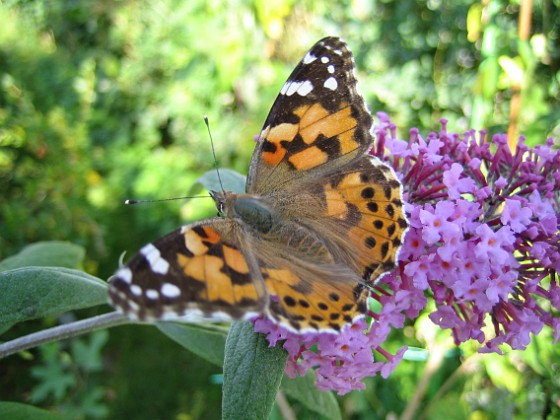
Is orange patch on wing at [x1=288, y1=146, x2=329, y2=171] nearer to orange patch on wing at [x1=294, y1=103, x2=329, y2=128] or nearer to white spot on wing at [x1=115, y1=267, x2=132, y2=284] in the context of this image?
orange patch on wing at [x1=294, y1=103, x2=329, y2=128]

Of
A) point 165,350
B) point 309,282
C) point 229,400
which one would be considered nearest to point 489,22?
point 309,282

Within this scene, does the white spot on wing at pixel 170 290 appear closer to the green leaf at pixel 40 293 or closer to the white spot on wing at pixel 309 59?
the green leaf at pixel 40 293

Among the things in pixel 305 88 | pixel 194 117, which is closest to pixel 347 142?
pixel 305 88

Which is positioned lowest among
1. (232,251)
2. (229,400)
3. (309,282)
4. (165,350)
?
(165,350)

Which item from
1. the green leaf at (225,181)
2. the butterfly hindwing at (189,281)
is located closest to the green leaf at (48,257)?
the green leaf at (225,181)

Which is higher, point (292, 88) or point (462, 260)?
point (292, 88)

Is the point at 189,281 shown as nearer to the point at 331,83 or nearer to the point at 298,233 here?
the point at 298,233

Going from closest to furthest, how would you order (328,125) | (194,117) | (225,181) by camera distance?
1. (328,125)
2. (225,181)
3. (194,117)

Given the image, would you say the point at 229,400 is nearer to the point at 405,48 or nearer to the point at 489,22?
the point at 489,22
